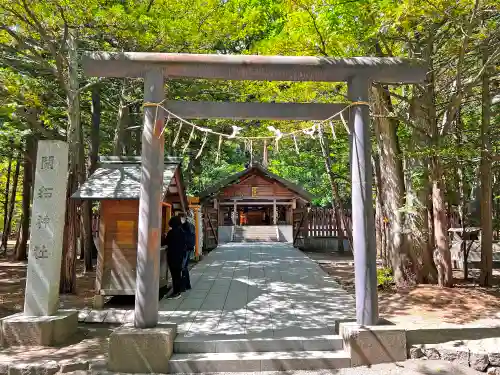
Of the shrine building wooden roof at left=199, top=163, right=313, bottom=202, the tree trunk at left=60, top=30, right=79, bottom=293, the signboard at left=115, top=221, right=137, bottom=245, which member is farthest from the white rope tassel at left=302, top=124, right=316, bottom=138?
the shrine building wooden roof at left=199, top=163, right=313, bottom=202

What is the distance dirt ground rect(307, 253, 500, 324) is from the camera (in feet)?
19.9

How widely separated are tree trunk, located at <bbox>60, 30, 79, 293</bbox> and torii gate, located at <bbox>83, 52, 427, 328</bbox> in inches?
162

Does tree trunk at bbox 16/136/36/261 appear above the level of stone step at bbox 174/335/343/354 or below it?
above

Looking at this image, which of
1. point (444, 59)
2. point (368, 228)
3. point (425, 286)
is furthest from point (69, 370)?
point (444, 59)

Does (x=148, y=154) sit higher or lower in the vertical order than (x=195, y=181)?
lower

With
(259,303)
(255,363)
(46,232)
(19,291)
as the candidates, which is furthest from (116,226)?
(255,363)

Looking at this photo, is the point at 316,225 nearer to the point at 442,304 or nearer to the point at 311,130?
the point at 442,304

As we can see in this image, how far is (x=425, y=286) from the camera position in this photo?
26.3 ft

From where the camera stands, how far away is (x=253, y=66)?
5086 mm

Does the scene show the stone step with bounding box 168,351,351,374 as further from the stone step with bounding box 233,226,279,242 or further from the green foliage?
the stone step with bounding box 233,226,279,242

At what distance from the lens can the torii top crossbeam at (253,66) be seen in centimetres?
498

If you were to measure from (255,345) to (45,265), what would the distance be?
135 inches

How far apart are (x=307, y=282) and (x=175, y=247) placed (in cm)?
371

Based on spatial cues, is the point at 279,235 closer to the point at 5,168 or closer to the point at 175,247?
the point at 175,247
